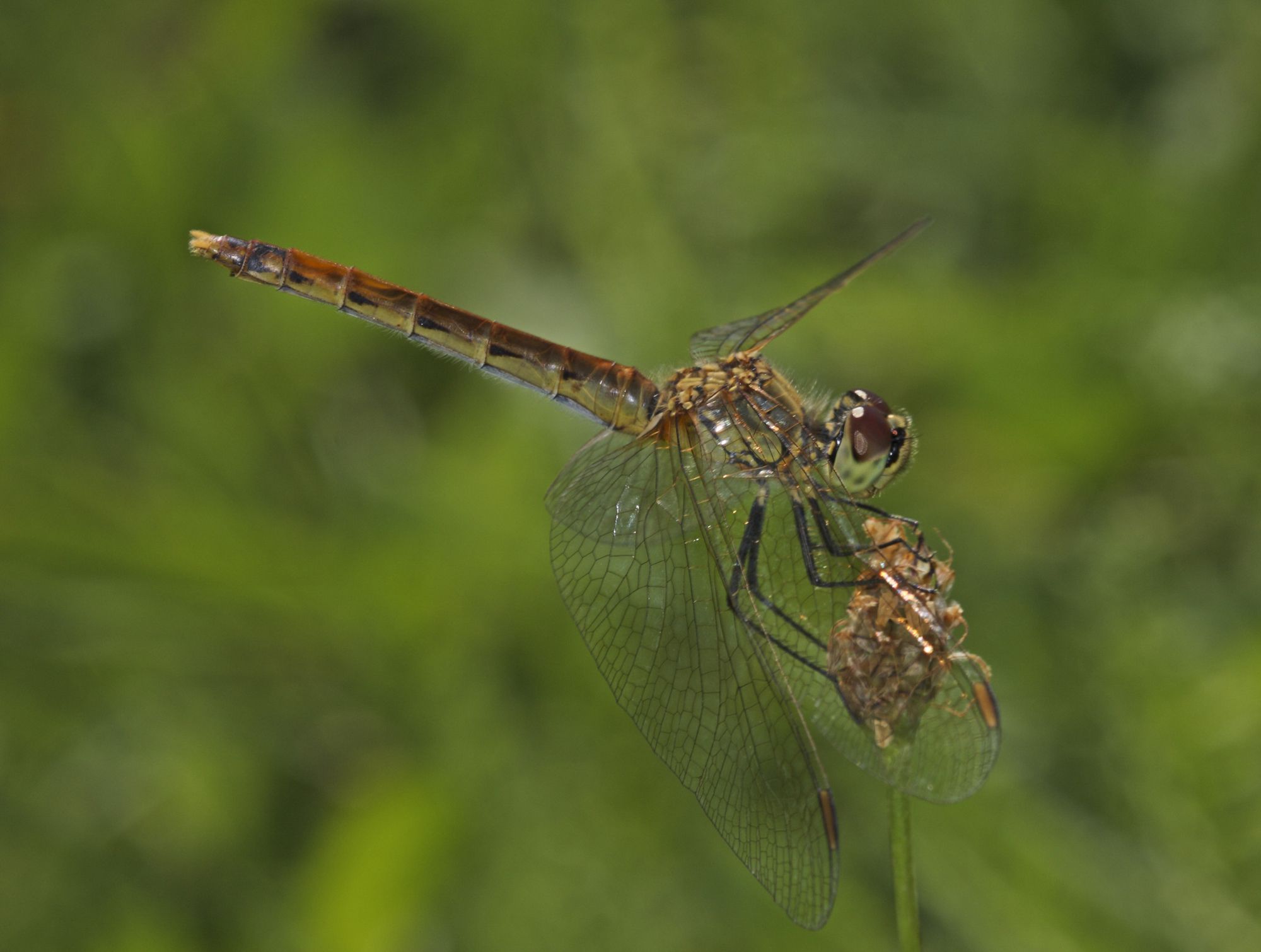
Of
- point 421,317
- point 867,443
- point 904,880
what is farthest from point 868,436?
point 421,317

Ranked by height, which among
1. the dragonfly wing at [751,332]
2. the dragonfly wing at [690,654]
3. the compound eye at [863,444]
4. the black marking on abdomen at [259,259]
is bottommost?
the dragonfly wing at [690,654]

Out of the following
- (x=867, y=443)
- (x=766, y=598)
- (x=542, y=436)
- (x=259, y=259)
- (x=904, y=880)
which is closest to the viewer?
(x=904, y=880)

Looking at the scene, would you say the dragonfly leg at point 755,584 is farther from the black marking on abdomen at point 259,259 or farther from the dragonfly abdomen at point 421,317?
the black marking on abdomen at point 259,259

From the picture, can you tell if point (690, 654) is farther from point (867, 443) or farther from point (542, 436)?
point (542, 436)

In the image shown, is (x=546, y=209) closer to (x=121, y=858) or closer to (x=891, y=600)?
(x=121, y=858)

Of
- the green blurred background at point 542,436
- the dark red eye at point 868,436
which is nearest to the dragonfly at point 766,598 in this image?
the dark red eye at point 868,436

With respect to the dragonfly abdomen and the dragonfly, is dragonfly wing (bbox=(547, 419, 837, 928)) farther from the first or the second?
the dragonfly abdomen

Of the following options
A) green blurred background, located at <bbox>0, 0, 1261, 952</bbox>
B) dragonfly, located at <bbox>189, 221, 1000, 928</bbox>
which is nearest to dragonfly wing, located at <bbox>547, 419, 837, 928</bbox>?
dragonfly, located at <bbox>189, 221, 1000, 928</bbox>
